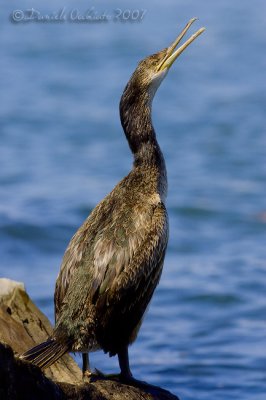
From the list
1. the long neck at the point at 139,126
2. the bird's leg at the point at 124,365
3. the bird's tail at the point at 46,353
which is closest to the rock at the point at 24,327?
the bird's leg at the point at 124,365

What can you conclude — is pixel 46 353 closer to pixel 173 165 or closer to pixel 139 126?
pixel 139 126

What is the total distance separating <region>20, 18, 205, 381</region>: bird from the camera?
25.7 feet

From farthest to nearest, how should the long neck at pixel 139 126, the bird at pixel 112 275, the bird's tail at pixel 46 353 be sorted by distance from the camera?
the long neck at pixel 139 126 → the bird at pixel 112 275 → the bird's tail at pixel 46 353

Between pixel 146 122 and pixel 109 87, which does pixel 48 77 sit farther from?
pixel 146 122

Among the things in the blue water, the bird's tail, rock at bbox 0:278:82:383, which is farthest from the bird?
the blue water

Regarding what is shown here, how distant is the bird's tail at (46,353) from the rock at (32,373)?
8cm

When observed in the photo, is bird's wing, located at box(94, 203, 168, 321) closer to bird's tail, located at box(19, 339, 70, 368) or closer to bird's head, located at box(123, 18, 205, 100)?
bird's tail, located at box(19, 339, 70, 368)

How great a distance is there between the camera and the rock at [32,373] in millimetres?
6605

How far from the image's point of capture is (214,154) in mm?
21719

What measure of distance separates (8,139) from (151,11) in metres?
6.60

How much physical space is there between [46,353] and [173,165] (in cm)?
1341

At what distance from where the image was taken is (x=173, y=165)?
20.8 meters

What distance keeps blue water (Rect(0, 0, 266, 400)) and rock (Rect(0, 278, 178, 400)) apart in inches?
149

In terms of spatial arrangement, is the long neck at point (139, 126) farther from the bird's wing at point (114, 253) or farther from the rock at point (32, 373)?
the rock at point (32, 373)
